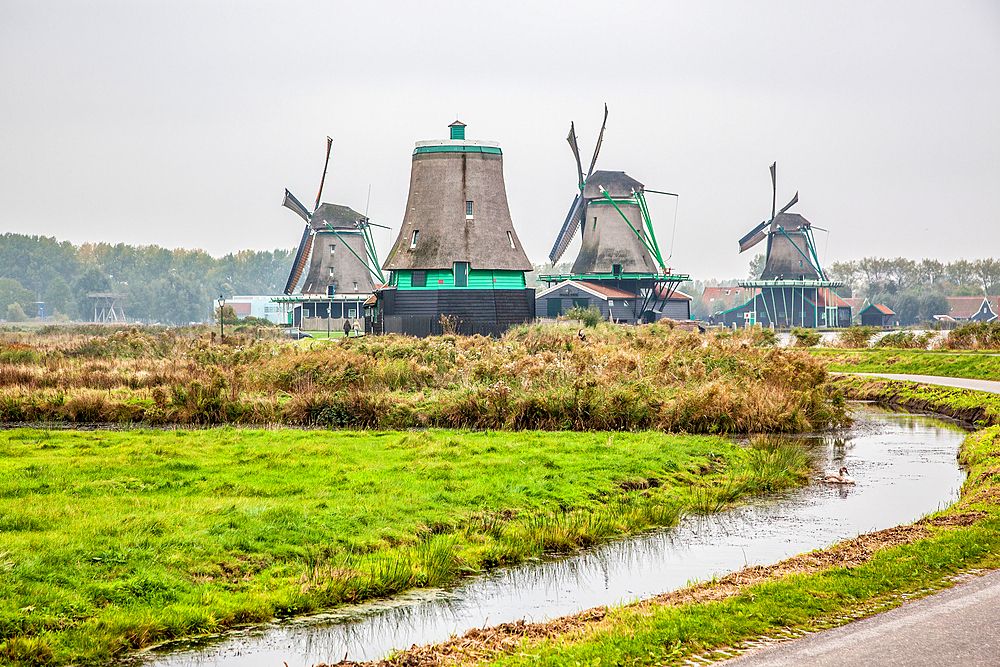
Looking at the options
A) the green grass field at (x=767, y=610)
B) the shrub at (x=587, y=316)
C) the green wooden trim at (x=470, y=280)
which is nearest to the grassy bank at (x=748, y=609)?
the green grass field at (x=767, y=610)

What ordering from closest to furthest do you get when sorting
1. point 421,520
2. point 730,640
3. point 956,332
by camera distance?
point 730,640
point 421,520
point 956,332

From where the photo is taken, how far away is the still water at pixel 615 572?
7.85 metres

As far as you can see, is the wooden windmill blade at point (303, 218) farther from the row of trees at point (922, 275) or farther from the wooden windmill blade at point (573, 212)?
the row of trees at point (922, 275)

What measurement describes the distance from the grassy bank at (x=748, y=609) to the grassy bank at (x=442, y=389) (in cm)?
966

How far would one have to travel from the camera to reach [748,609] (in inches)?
298

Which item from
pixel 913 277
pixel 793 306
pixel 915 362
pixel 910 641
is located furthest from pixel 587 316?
pixel 913 277

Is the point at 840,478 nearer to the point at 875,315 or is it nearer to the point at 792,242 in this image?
the point at 792,242

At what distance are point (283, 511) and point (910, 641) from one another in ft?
22.5

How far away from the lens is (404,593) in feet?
30.3

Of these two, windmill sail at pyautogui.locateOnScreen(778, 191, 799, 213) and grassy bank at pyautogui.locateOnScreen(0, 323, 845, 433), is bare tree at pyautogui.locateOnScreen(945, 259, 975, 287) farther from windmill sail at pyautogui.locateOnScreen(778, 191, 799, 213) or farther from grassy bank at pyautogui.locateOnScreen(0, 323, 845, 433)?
grassy bank at pyautogui.locateOnScreen(0, 323, 845, 433)

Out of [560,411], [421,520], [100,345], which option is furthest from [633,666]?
[100,345]

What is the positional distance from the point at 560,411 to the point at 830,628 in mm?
12600

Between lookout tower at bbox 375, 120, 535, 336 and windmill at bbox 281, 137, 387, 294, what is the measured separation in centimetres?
2602

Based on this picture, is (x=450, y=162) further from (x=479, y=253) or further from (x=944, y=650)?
(x=944, y=650)
